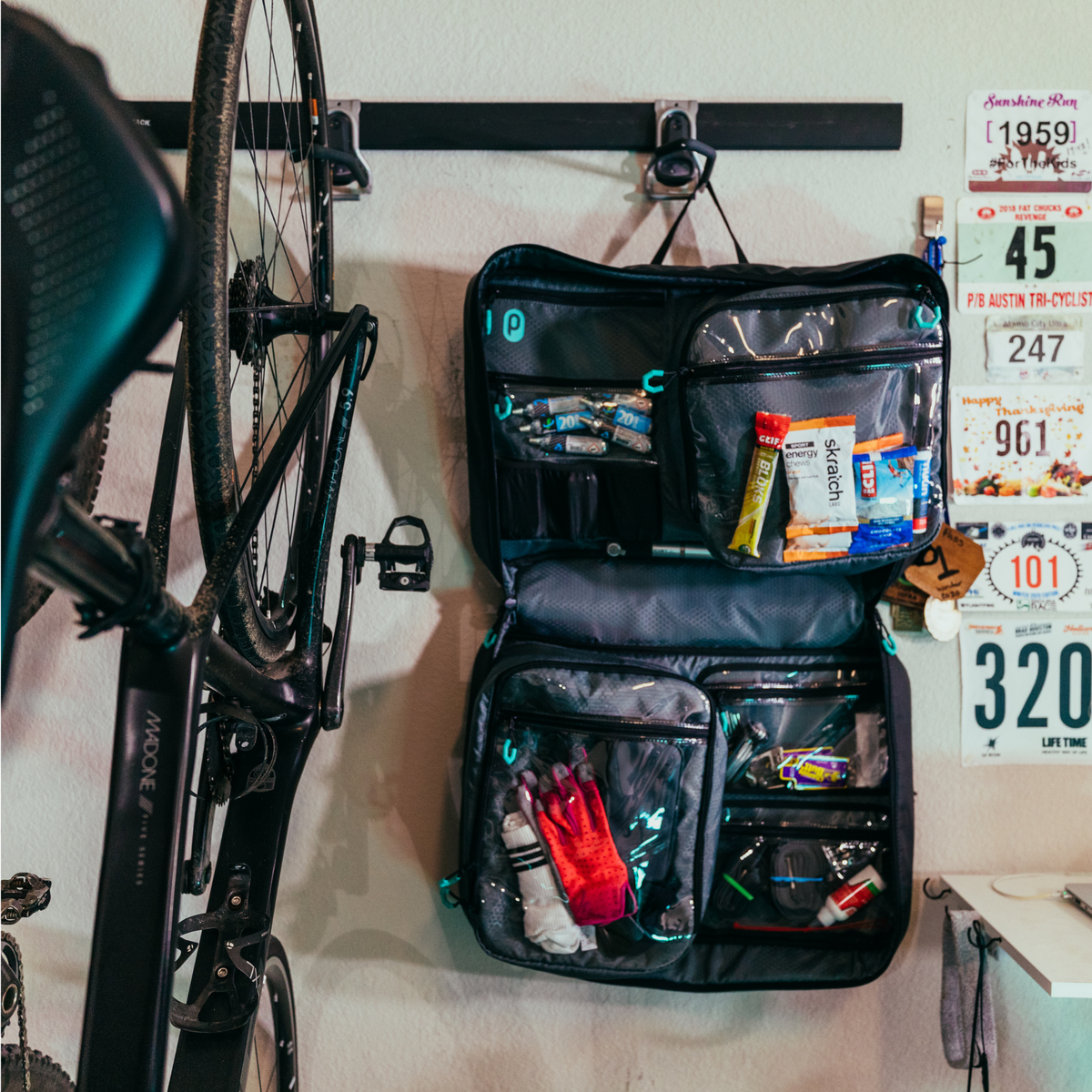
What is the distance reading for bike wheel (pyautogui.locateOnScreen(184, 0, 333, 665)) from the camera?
1.79ft

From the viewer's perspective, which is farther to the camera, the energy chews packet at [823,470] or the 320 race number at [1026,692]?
the 320 race number at [1026,692]

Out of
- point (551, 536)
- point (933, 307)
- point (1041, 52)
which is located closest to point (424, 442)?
point (551, 536)

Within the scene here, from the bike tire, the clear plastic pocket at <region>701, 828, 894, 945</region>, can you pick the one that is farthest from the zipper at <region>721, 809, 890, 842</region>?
the bike tire

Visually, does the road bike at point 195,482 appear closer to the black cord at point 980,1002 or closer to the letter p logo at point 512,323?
the letter p logo at point 512,323

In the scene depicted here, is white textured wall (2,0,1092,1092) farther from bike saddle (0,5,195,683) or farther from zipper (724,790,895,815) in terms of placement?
bike saddle (0,5,195,683)

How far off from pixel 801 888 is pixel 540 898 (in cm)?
35

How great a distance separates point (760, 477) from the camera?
2.97 feet

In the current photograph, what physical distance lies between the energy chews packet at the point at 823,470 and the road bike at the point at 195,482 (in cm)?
45

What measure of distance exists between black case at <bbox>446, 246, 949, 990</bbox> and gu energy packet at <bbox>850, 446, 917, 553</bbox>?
25 mm

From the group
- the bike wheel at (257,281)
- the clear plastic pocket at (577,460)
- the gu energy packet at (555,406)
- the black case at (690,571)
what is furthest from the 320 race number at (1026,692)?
the bike wheel at (257,281)

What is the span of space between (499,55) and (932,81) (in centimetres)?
61

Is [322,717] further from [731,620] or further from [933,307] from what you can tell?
[933,307]

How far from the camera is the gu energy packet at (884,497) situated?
909 millimetres

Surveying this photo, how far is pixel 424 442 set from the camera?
1.09 m
